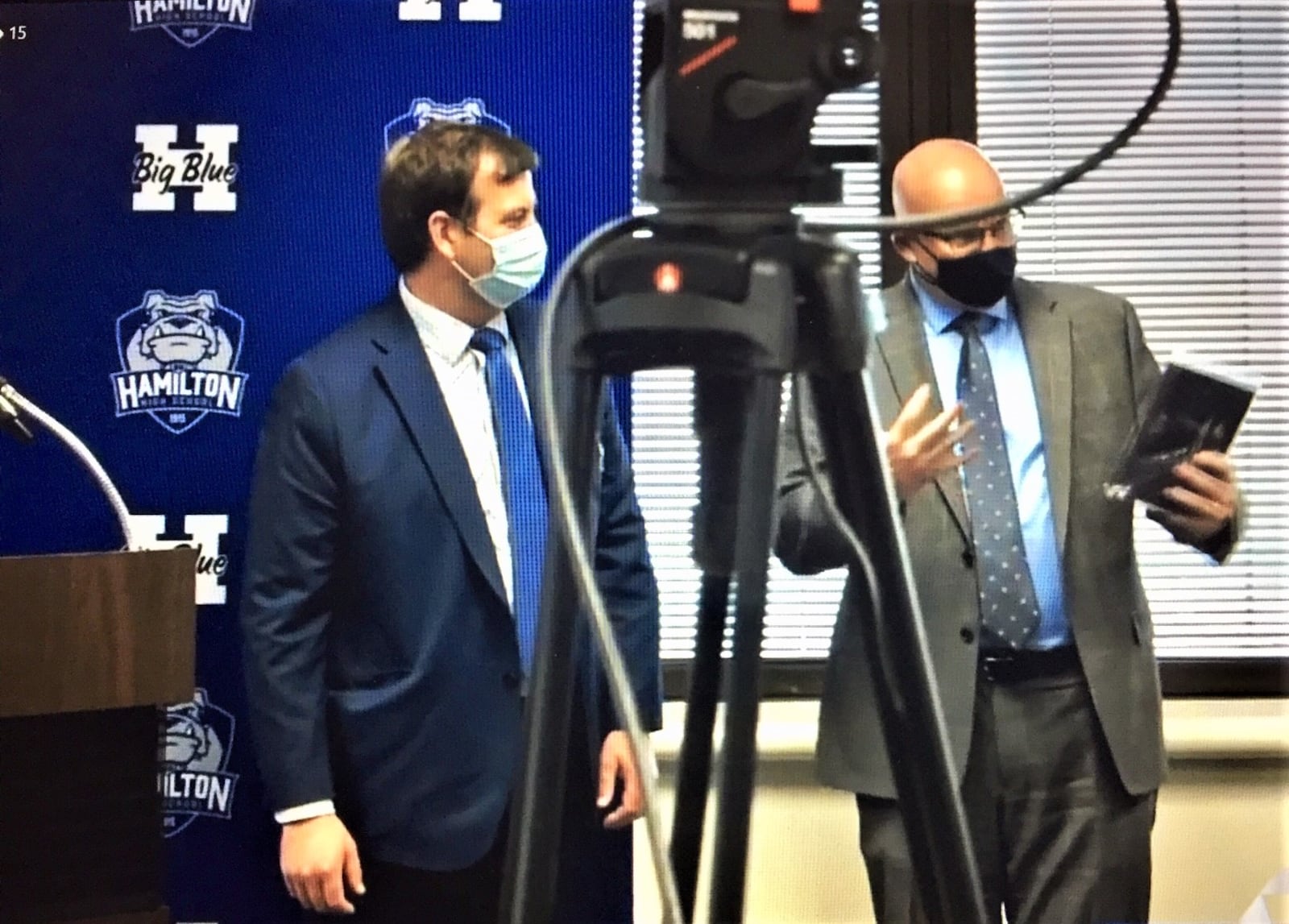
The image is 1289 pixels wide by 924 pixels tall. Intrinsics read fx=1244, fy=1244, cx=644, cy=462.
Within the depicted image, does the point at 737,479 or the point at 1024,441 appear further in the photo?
the point at 1024,441

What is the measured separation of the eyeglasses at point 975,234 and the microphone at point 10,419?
0.80m

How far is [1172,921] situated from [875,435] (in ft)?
1.85

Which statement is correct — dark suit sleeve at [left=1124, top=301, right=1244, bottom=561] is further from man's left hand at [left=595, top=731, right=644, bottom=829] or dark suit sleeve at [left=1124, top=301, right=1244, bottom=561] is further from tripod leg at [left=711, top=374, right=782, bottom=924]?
man's left hand at [left=595, top=731, right=644, bottom=829]

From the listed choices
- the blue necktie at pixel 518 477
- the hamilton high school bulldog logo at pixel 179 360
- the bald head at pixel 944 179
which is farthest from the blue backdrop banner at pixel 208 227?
the bald head at pixel 944 179

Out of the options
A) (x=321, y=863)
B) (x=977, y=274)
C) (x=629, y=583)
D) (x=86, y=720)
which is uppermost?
(x=977, y=274)

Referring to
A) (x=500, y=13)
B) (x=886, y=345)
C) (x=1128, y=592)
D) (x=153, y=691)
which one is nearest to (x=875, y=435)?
(x=886, y=345)

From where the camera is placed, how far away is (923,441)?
1008mm

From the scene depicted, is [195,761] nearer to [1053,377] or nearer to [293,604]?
[293,604]

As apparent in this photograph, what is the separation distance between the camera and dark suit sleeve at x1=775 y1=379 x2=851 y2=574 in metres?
0.85

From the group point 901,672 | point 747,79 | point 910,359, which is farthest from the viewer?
point 910,359

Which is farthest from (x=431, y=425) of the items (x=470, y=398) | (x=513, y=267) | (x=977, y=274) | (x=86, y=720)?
(x=977, y=274)

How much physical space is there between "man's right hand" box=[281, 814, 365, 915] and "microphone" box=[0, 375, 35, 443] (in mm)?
409

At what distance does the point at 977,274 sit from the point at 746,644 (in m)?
0.37

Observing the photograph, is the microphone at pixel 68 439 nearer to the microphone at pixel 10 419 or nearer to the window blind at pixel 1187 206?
the microphone at pixel 10 419
